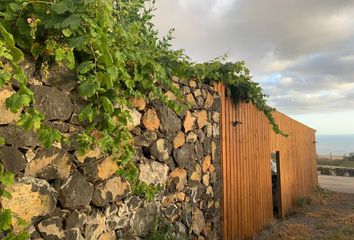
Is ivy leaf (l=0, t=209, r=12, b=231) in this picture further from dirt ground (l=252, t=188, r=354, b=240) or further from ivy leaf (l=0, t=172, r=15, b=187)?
dirt ground (l=252, t=188, r=354, b=240)

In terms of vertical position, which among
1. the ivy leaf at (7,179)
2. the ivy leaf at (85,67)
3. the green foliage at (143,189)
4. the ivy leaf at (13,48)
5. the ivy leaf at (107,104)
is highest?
the ivy leaf at (85,67)

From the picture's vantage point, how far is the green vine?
2.10m

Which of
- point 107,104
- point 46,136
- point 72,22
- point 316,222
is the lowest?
point 316,222

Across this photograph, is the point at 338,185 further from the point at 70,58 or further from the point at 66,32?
the point at 66,32

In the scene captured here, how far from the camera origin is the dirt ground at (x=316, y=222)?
6.43m

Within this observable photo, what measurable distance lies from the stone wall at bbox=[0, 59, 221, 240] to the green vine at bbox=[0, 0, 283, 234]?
119 mm

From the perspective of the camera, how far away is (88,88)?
2480 mm

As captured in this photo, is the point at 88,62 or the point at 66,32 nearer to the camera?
the point at 66,32

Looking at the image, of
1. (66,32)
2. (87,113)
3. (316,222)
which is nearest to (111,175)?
(87,113)

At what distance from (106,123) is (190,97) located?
184 centimetres

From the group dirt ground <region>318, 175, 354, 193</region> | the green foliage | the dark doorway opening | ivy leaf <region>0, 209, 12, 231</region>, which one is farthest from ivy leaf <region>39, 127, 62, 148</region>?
dirt ground <region>318, 175, 354, 193</region>

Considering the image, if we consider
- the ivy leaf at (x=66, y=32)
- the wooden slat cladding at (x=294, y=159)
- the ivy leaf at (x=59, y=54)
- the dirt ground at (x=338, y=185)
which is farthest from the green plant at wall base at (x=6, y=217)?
the dirt ground at (x=338, y=185)

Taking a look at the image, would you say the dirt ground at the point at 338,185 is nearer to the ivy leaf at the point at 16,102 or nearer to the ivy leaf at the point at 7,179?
the ivy leaf at the point at 7,179

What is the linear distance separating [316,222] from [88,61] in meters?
7.08
